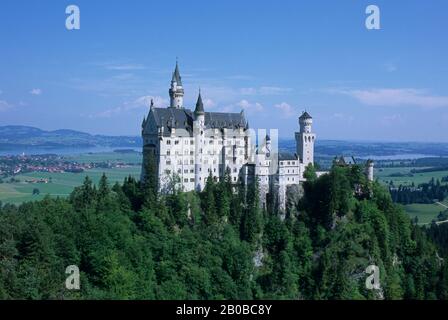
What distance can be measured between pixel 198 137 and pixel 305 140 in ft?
52.6

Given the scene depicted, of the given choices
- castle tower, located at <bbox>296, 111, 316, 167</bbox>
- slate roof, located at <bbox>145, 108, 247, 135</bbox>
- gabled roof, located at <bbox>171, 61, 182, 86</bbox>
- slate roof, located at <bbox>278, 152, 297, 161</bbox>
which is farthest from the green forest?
gabled roof, located at <bbox>171, 61, 182, 86</bbox>

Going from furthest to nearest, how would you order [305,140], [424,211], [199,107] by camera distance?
[424,211], [305,140], [199,107]

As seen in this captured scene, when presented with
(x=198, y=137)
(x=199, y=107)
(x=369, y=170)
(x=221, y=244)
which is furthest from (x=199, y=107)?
(x=369, y=170)

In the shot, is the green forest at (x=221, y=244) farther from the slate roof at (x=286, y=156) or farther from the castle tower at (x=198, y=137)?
the slate roof at (x=286, y=156)

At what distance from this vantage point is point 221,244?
70.2 metres

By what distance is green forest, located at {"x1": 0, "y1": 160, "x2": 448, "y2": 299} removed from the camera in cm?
5600

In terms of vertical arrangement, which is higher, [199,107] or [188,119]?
[199,107]

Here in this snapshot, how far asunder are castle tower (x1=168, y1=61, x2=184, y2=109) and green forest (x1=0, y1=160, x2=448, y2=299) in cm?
1338

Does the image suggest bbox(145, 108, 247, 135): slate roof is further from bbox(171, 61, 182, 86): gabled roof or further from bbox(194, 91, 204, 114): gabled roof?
bbox(171, 61, 182, 86): gabled roof

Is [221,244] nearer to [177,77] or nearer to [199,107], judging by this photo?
[199,107]

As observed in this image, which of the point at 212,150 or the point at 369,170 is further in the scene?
the point at 369,170

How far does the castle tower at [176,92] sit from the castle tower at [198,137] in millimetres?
4850

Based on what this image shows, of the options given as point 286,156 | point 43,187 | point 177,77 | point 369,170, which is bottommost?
point 43,187

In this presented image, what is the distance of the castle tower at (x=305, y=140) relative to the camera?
3214 inches
